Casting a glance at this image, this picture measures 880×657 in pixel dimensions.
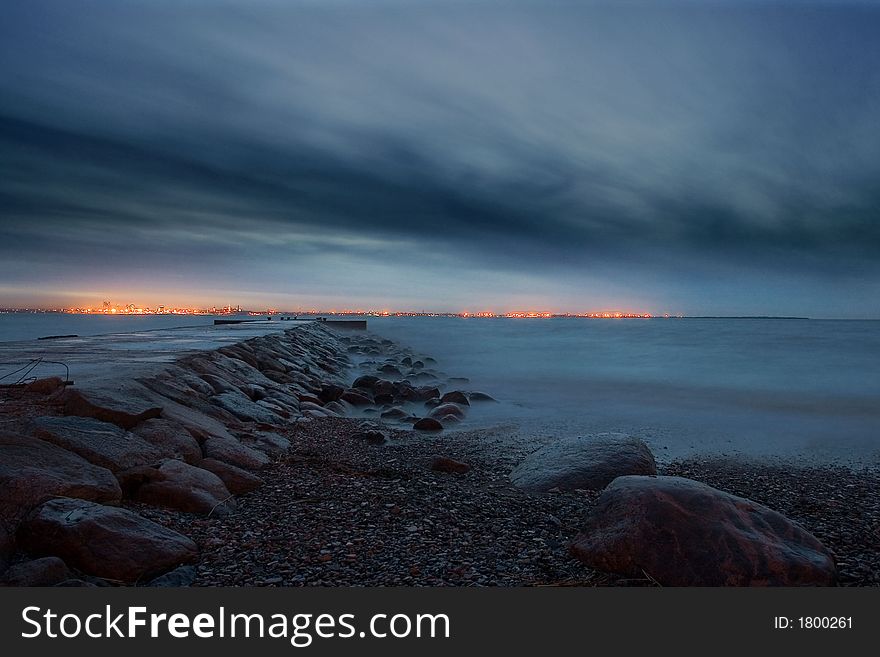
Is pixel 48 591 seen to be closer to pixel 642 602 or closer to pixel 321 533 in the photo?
pixel 321 533

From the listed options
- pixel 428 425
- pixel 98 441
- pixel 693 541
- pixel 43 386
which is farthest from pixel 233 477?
pixel 428 425

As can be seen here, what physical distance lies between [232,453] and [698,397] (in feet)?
36.4

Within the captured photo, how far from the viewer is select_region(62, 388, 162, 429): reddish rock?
370 cm

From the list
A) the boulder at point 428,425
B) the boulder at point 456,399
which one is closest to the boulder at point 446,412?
the boulder at point 428,425

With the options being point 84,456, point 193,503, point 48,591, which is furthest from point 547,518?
point 84,456

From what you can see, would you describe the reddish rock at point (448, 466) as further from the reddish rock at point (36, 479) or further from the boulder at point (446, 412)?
the boulder at point (446, 412)

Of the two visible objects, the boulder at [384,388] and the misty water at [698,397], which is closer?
the misty water at [698,397]

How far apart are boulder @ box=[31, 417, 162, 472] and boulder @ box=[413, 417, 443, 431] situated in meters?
4.31

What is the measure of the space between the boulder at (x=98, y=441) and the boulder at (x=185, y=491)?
0.20 metres

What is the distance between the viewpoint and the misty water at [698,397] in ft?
24.6

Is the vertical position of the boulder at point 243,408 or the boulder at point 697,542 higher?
the boulder at point 243,408

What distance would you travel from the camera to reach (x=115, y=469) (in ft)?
10.3

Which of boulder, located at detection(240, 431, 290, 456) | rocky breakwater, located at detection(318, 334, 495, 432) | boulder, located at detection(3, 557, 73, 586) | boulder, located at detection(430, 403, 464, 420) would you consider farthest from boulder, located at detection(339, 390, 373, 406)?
boulder, located at detection(3, 557, 73, 586)

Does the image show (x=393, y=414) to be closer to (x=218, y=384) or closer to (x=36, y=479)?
(x=218, y=384)
